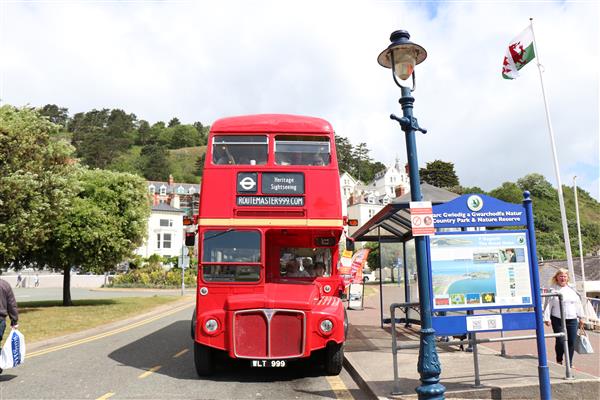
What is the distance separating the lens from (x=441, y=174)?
92.5 metres

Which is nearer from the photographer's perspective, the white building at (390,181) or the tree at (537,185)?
the white building at (390,181)

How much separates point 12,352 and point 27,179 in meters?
9.14

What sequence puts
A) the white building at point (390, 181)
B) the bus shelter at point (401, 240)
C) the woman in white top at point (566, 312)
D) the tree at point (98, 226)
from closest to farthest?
the woman in white top at point (566, 312), the bus shelter at point (401, 240), the tree at point (98, 226), the white building at point (390, 181)

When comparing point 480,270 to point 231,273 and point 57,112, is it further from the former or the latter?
point 57,112

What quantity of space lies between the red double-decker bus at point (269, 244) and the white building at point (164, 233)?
6008 centimetres

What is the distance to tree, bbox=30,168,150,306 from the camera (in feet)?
68.5

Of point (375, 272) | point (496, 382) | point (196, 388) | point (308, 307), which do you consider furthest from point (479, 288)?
point (375, 272)

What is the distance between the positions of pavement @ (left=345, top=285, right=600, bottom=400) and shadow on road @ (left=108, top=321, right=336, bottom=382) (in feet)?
3.08

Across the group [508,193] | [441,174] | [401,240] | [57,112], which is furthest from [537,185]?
[57,112]

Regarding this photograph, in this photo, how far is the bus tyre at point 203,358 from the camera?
7.77m

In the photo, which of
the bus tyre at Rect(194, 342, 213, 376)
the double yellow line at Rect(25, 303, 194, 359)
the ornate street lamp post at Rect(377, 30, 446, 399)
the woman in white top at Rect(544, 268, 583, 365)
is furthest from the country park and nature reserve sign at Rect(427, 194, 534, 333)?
the double yellow line at Rect(25, 303, 194, 359)

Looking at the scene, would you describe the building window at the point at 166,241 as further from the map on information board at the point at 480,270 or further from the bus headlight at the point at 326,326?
the map on information board at the point at 480,270

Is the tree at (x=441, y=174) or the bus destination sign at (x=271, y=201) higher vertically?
the tree at (x=441, y=174)

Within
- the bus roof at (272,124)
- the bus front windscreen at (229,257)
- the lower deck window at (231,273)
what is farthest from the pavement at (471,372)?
the bus roof at (272,124)
